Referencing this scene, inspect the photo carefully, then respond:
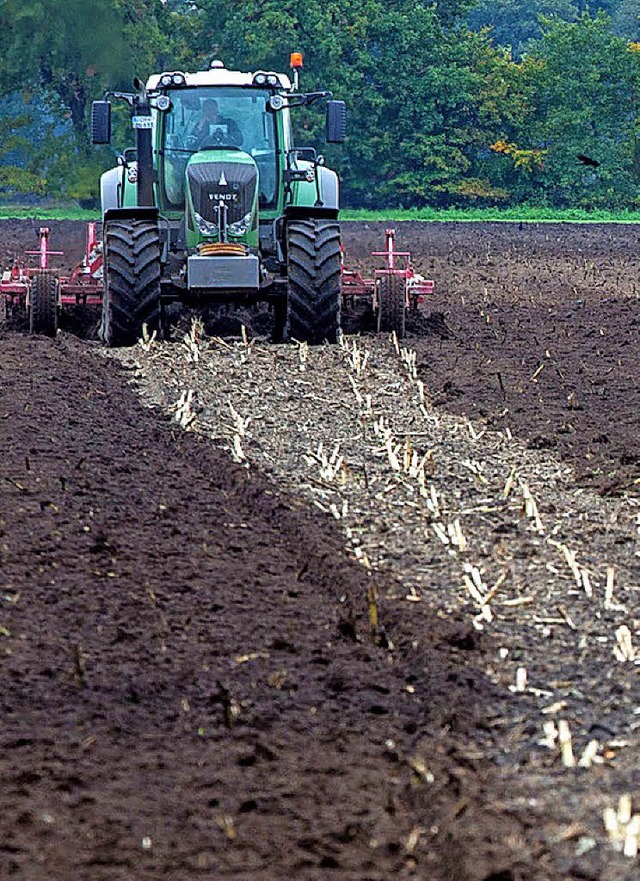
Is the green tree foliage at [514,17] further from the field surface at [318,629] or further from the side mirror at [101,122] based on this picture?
the field surface at [318,629]

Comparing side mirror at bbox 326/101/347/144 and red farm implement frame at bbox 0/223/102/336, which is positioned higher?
side mirror at bbox 326/101/347/144

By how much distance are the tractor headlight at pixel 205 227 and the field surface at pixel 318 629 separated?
7.90ft

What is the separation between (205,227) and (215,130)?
1.14m


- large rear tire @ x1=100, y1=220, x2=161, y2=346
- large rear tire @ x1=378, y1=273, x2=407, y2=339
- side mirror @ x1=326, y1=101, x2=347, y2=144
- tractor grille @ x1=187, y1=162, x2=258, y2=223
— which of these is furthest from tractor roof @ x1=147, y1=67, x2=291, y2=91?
large rear tire @ x1=378, y1=273, x2=407, y2=339

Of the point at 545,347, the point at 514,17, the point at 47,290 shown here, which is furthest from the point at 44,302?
the point at 514,17

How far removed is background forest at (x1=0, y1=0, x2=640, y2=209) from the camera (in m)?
55.5

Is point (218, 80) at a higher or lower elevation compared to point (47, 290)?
higher

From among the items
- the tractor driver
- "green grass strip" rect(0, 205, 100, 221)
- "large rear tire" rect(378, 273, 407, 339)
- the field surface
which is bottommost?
"green grass strip" rect(0, 205, 100, 221)

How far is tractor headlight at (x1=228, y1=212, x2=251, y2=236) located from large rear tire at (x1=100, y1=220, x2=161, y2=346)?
0.73m

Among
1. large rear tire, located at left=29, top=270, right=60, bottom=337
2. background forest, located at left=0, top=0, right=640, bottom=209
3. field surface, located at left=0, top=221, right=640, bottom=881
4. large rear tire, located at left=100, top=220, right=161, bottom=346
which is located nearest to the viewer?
field surface, located at left=0, top=221, right=640, bottom=881

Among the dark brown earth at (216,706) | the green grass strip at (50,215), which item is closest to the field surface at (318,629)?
the dark brown earth at (216,706)

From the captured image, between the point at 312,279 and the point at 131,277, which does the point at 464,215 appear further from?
the point at 131,277

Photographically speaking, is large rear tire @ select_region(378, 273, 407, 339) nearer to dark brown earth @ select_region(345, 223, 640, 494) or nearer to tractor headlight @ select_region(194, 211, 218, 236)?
dark brown earth @ select_region(345, 223, 640, 494)

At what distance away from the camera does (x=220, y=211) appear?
47.5 ft
